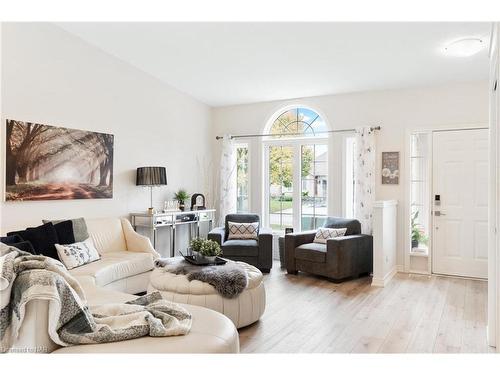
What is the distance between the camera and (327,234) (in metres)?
5.20

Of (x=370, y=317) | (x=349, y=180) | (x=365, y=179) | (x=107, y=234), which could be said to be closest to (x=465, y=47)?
(x=365, y=179)

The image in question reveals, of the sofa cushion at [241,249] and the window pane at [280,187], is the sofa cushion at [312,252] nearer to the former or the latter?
the sofa cushion at [241,249]

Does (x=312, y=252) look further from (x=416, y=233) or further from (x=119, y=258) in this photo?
(x=119, y=258)

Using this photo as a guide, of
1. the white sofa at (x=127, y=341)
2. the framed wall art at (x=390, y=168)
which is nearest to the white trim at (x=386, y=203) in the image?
the framed wall art at (x=390, y=168)

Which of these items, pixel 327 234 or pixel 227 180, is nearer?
pixel 327 234

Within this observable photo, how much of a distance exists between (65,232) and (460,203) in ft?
15.6

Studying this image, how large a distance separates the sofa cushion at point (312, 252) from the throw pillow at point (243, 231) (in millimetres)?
756

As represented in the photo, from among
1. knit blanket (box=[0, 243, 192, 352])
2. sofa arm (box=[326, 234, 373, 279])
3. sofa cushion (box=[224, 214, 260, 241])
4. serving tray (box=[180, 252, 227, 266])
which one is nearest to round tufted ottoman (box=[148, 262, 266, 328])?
serving tray (box=[180, 252, 227, 266])

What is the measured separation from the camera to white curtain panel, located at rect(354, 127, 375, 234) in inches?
208

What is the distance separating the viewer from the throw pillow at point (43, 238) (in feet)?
11.4

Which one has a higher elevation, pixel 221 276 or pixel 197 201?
pixel 197 201
